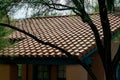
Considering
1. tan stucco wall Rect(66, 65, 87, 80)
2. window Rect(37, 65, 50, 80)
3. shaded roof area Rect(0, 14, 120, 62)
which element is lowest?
window Rect(37, 65, 50, 80)

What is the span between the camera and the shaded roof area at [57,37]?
51.2 ft

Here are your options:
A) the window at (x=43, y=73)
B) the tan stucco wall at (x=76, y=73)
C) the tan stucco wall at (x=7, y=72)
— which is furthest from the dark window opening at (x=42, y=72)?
the tan stucco wall at (x=76, y=73)

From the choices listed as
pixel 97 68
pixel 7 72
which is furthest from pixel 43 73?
pixel 97 68

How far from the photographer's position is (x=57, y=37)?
17.9m

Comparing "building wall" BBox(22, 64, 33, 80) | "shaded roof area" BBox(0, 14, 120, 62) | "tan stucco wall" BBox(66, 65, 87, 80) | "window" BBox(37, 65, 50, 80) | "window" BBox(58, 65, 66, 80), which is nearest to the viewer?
"tan stucco wall" BBox(66, 65, 87, 80)

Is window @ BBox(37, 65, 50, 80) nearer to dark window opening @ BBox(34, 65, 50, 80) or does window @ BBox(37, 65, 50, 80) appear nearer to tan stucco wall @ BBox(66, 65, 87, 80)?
dark window opening @ BBox(34, 65, 50, 80)

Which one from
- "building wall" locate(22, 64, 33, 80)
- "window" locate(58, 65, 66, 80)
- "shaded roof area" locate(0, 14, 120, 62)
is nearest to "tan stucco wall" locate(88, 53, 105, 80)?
"shaded roof area" locate(0, 14, 120, 62)

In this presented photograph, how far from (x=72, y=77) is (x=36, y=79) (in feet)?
14.8

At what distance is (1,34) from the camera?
14906 mm

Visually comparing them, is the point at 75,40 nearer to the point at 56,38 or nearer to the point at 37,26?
the point at 56,38

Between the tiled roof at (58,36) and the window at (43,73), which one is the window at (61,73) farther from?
the tiled roof at (58,36)

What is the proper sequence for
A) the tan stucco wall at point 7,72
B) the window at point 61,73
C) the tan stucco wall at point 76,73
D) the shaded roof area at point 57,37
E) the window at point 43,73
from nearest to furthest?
the tan stucco wall at point 76,73
the shaded roof area at point 57,37
the tan stucco wall at point 7,72
the window at point 61,73
the window at point 43,73

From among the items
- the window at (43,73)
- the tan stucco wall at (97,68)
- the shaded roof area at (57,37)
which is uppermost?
the shaded roof area at (57,37)

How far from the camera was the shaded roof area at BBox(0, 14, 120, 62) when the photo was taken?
15594 mm
